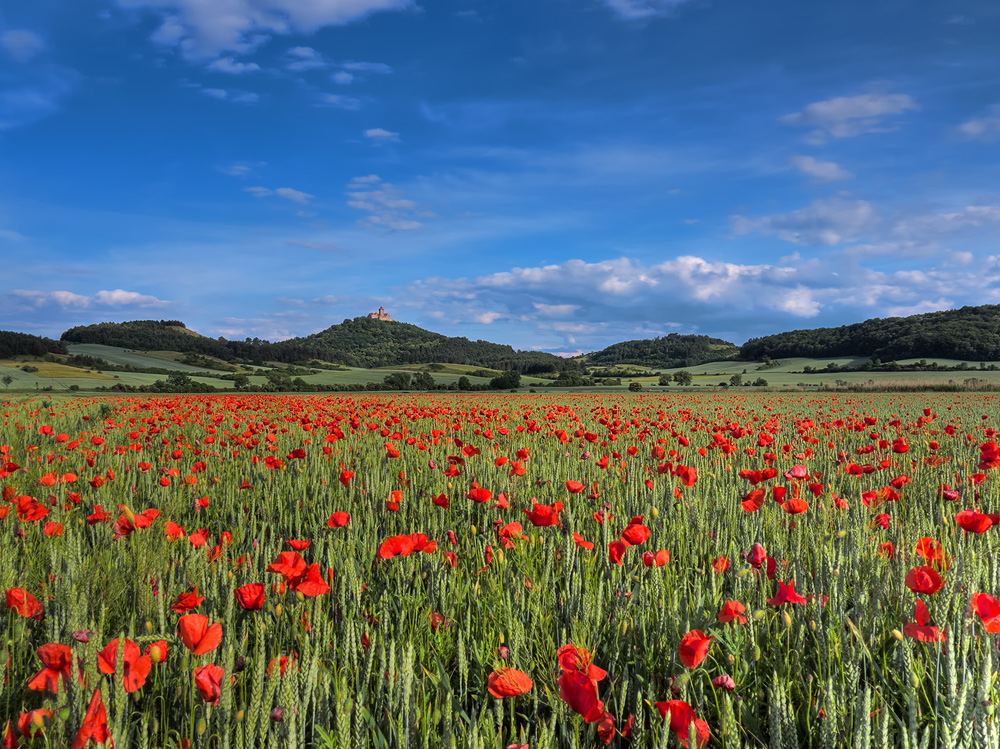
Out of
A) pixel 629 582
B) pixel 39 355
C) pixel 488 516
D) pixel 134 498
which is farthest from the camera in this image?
pixel 39 355

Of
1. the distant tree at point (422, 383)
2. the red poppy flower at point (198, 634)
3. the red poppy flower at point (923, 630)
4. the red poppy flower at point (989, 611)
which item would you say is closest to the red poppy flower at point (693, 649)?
the red poppy flower at point (923, 630)

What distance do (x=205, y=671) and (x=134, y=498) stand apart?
157 inches

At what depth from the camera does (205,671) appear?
134cm

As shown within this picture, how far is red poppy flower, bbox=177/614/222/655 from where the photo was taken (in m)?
1.40

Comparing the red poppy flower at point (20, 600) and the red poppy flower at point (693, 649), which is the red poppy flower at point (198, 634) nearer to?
the red poppy flower at point (20, 600)

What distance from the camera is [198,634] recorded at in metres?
1.43

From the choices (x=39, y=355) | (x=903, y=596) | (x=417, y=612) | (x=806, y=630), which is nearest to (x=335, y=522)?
(x=417, y=612)

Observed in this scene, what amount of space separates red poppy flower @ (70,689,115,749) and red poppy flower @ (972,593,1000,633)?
2091 millimetres

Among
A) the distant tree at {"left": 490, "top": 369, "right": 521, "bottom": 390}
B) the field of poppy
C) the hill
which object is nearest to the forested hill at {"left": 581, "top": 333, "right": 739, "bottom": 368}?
the distant tree at {"left": 490, "top": 369, "right": 521, "bottom": 390}

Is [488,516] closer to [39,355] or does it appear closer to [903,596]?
[903,596]

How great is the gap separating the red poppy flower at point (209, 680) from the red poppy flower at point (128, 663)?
0.38ft

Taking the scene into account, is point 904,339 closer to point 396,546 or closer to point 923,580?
point 923,580

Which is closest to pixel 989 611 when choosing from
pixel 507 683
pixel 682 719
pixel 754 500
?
pixel 682 719

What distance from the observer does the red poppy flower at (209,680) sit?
1.33 meters
